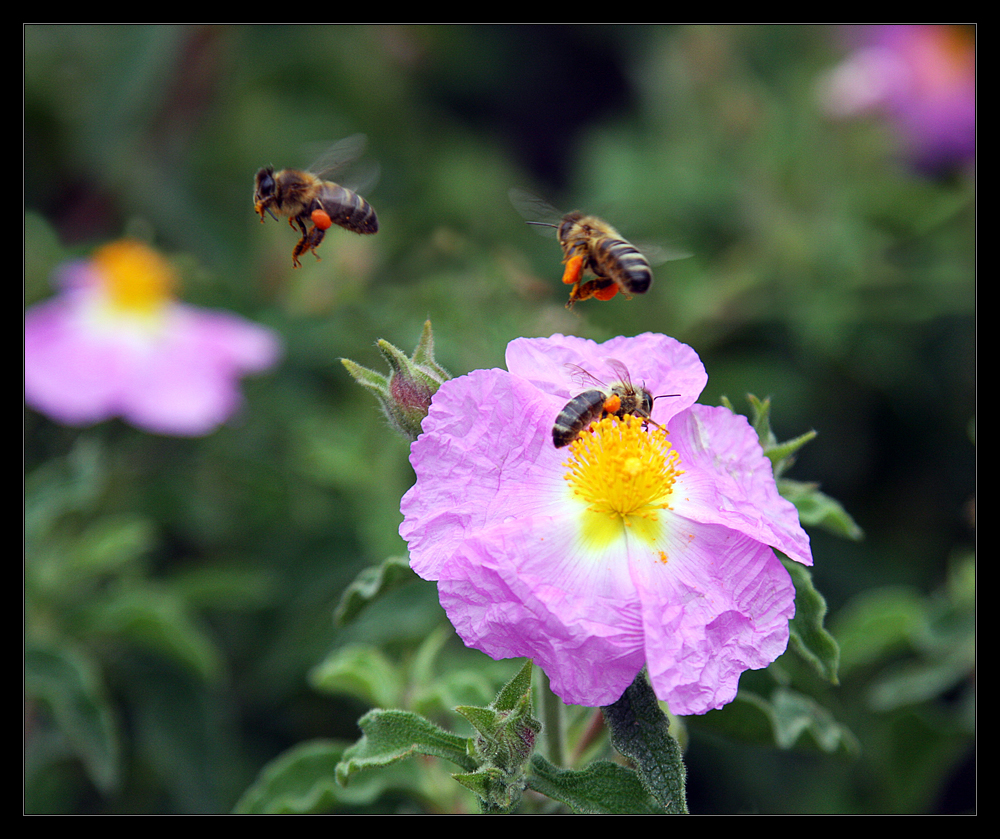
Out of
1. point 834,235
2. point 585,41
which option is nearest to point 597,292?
point 834,235

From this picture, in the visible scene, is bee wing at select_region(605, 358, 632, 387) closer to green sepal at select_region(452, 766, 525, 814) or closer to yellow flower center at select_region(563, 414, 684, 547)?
yellow flower center at select_region(563, 414, 684, 547)

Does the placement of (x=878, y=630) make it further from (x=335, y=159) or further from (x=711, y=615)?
(x=335, y=159)

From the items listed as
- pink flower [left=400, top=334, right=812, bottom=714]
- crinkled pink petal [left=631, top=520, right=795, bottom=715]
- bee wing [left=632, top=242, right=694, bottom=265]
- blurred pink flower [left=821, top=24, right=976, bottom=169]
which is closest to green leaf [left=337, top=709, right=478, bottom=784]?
pink flower [left=400, top=334, right=812, bottom=714]

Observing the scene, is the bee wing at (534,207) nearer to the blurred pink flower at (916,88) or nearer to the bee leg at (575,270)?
the bee leg at (575,270)

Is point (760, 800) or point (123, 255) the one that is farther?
point (123, 255)

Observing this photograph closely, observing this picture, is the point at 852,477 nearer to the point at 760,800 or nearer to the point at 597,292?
the point at 760,800

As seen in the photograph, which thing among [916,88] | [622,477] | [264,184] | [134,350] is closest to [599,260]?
[622,477]
